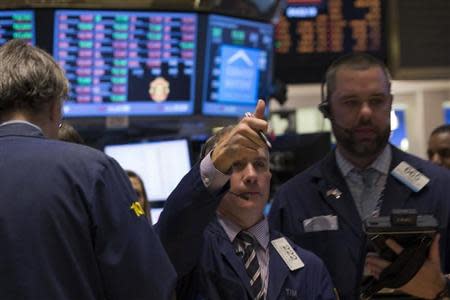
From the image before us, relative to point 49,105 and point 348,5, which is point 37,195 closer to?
point 49,105

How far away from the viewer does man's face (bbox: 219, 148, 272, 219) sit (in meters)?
2.75

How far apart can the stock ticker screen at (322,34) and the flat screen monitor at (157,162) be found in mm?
1991

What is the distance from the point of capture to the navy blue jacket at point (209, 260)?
7.74 ft

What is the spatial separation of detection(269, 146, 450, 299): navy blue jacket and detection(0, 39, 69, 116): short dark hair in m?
1.22

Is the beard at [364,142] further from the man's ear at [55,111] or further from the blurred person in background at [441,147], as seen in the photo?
the blurred person in background at [441,147]

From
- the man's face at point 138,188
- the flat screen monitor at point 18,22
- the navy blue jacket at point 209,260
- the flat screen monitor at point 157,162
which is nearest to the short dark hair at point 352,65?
the navy blue jacket at point 209,260

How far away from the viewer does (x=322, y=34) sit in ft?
21.9

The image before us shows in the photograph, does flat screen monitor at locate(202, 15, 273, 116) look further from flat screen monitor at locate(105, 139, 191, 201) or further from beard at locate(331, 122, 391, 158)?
beard at locate(331, 122, 391, 158)

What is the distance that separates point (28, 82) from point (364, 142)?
1.39 m

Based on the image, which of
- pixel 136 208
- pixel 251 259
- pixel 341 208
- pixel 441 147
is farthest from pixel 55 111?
pixel 441 147

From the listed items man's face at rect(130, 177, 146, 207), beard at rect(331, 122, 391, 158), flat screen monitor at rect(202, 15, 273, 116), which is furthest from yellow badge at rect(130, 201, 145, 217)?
flat screen monitor at rect(202, 15, 273, 116)

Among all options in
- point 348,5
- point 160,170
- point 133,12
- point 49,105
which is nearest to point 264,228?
point 49,105

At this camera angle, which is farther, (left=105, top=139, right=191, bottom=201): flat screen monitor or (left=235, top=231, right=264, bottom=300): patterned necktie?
(left=105, top=139, right=191, bottom=201): flat screen monitor

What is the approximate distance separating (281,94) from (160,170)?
1.14 metres
